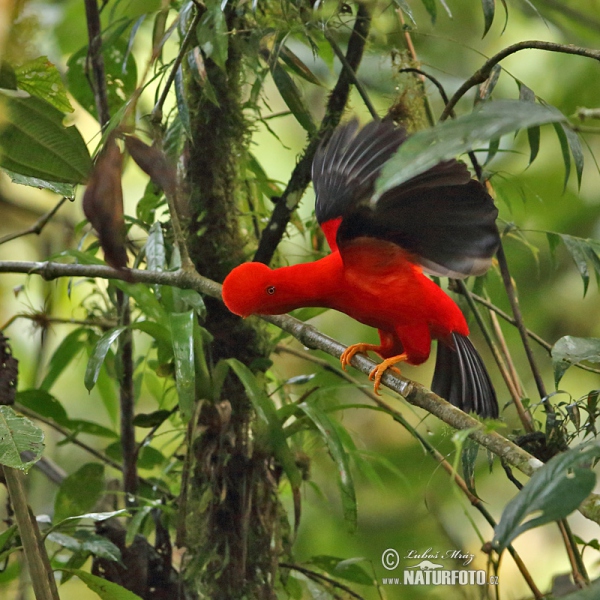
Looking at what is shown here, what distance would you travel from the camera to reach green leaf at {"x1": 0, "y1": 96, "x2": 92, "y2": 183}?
33.5 inches

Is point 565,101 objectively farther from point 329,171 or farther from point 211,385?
point 211,385

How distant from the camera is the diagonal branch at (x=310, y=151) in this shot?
1.53 m

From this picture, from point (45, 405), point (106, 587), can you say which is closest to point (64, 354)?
point (45, 405)

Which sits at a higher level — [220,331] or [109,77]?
[109,77]

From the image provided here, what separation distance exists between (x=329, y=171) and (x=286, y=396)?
2.45ft

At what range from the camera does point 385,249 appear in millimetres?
1270

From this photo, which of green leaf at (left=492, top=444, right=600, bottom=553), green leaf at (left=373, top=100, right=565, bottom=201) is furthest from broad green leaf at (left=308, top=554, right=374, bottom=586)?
green leaf at (left=373, top=100, right=565, bottom=201)

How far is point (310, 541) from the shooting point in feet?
7.73

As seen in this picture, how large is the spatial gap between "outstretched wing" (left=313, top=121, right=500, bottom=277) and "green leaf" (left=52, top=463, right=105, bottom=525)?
92 centimetres

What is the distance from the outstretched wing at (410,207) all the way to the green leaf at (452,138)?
1.59 ft

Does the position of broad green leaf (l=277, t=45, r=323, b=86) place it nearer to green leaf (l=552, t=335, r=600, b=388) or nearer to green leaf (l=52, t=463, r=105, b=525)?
green leaf (l=552, t=335, r=600, b=388)

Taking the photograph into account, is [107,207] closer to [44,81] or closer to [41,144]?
[41,144]

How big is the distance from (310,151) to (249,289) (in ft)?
1.72

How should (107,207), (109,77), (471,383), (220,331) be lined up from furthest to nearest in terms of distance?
1. (109,77)
2. (220,331)
3. (471,383)
4. (107,207)
